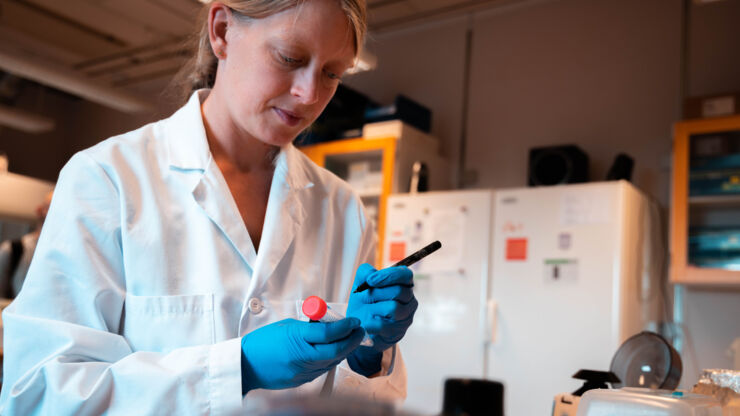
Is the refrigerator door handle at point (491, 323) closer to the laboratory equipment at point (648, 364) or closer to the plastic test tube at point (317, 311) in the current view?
the laboratory equipment at point (648, 364)

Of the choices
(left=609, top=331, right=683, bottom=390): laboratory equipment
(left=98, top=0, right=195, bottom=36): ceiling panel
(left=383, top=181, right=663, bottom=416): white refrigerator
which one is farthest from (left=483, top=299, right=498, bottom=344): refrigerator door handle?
(left=98, top=0, right=195, bottom=36): ceiling panel

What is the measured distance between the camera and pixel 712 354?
311 centimetres

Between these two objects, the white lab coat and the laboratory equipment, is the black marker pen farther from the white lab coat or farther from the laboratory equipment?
the laboratory equipment

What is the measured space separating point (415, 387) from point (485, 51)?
2121 mm

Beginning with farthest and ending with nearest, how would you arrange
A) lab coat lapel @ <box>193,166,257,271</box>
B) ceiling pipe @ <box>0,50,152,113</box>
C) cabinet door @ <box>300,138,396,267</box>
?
ceiling pipe @ <box>0,50,152,113</box>, cabinet door @ <box>300,138,396,267</box>, lab coat lapel @ <box>193,166,257,271</box>

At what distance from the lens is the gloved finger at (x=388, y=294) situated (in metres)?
1.03

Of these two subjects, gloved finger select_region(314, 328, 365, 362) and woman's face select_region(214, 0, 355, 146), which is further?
woman's face select_region(214, 0, 355, 146)

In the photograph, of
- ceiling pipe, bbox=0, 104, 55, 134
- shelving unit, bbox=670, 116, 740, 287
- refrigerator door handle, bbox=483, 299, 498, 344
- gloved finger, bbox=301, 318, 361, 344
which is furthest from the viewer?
ceiling pipe, bbox=0, 104, 55, 134

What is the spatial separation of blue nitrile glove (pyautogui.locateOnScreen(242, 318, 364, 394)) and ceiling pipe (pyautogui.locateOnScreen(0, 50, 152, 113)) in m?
3.69

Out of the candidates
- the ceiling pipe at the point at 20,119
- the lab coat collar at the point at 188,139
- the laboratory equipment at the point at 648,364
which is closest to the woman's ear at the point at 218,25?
the lab coat collar at the point at 188,139

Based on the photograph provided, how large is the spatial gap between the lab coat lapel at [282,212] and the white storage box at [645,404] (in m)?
0.55

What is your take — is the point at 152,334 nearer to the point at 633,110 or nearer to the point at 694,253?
the point at 694,253

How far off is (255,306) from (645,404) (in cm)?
61

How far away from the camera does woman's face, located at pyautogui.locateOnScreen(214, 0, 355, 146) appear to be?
1.06 m
